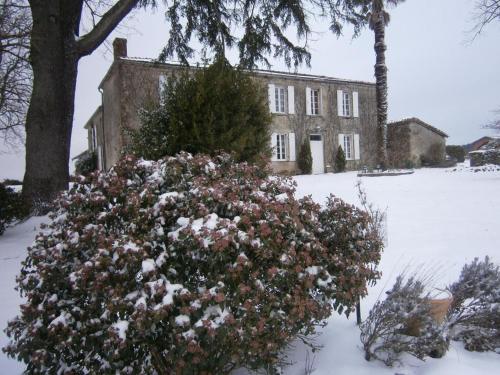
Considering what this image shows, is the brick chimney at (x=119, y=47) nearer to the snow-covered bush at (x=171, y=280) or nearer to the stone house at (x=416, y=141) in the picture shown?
the stone house at (x=416, y=141)

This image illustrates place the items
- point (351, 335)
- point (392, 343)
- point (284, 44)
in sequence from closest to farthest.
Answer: point (392, 343), point (351, 335), point (284, 44)

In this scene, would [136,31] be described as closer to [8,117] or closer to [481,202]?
[481,202]

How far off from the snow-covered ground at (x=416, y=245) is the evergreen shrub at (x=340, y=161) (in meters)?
8.39

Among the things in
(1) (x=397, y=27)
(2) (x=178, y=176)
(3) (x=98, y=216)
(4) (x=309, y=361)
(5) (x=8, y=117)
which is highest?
(1) (x=397, y=27)

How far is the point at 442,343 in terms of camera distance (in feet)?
8.92

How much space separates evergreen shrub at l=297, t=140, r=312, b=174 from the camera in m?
19.6

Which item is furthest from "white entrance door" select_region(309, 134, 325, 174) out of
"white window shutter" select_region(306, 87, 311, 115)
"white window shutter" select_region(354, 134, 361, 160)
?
"white window shutter" select_region(354, 134, 361, 160)

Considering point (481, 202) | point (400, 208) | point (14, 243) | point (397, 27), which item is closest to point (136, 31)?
point (14, 243)

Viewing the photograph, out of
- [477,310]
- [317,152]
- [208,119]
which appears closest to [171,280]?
[477,310]

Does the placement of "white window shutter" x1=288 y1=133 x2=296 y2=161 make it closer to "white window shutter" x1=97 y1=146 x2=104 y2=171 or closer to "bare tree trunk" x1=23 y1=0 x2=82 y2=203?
"white window shutter" x1=97 y1=146 x2=104 y2=171

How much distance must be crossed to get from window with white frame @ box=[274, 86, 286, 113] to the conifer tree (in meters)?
3.78

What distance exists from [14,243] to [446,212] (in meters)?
7.92

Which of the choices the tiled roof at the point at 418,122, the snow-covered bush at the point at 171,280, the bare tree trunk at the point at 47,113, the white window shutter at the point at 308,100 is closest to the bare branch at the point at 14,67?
the bare tree trunk at the point at 47,113

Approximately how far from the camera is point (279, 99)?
65.2 feet
